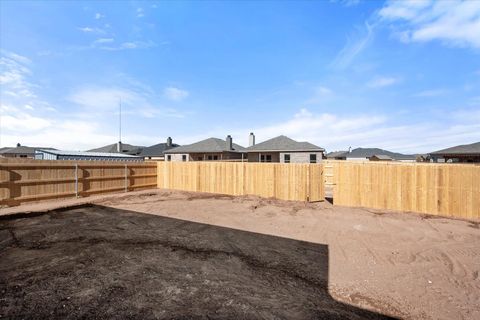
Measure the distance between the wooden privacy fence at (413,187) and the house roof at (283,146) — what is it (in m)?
15.4

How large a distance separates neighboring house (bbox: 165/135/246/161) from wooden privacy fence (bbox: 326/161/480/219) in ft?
65.3

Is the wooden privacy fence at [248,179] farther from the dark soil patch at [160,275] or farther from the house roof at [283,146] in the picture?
the house roof at [283,146]

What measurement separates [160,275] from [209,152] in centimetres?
2584

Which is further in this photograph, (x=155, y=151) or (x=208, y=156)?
(x=155, y=151)

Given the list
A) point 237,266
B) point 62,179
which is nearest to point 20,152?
point 62,179

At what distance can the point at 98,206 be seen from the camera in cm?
1062

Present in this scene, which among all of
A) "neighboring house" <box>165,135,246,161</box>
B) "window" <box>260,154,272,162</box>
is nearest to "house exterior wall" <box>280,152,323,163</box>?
"window" <box>260,154,272,162</box>

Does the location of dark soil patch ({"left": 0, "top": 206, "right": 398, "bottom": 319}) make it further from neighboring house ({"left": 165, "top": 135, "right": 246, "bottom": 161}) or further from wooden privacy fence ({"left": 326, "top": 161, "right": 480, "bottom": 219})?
neighboring house ({"left": 165, "top": 135, "right": 246, "bottom": 161})

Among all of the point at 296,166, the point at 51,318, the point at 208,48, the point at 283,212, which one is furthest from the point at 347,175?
the point at 208,48

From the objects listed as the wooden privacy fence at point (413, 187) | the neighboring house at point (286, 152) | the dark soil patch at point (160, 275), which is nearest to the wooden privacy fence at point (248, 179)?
the wooden privacy fence at point (413, 187)

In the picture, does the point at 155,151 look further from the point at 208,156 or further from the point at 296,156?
the point at 296,156

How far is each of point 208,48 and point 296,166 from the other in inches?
419

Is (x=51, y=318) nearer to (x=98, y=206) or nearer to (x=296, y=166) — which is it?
(x=98, y=206)

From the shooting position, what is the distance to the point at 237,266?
186 inches
